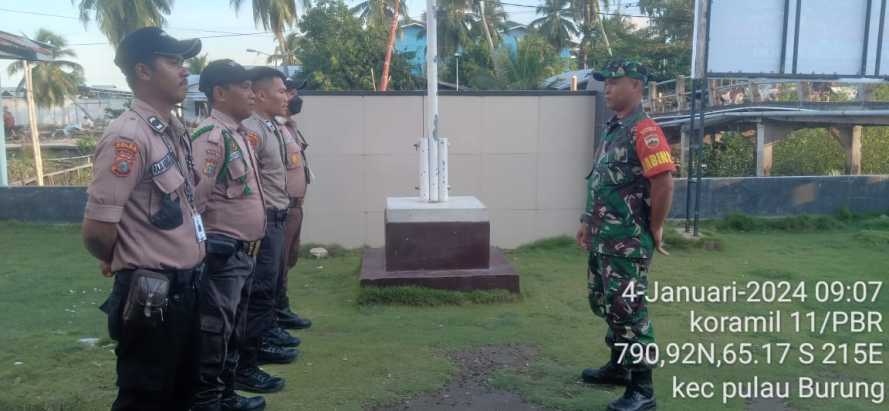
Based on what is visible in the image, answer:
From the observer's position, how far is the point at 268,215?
13.2 feet

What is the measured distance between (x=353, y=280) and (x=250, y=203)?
3.17 meters

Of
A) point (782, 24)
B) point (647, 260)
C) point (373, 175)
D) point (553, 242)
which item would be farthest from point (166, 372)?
point (782, 24)

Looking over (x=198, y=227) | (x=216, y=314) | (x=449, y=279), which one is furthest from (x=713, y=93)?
(x=198, y=227)

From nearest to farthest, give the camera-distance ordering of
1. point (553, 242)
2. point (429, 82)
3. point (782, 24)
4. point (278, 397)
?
point (278, 397) → point (429, 82) → point (782, 24) → point (553, 242)

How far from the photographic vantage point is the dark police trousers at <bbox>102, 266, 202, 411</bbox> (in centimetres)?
246

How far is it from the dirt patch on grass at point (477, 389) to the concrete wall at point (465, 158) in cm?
360

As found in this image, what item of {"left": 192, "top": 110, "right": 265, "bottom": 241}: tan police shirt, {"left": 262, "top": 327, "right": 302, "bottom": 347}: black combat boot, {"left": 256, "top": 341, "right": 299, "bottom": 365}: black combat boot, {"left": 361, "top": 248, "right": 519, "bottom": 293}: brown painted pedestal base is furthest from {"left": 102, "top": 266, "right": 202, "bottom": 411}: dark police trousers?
{"left": 361, "top": 248, "right": 519, "bottom": 293}: brown painted pedestal base

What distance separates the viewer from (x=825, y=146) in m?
12.8

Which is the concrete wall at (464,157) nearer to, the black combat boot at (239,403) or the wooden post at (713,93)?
the black combat boot at (239,403)

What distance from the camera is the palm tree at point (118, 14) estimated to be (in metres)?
25.5

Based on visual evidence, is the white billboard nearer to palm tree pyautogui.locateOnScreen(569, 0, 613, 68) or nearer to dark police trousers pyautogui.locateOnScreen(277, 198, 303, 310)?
dark police trousers pyautogui.locateOnScreen(277, 198, 303, 310)

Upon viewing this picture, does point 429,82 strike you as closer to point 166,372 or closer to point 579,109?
point 579,109

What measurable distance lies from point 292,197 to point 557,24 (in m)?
34.3

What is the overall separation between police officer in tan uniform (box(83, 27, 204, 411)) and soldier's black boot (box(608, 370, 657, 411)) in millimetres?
1973
